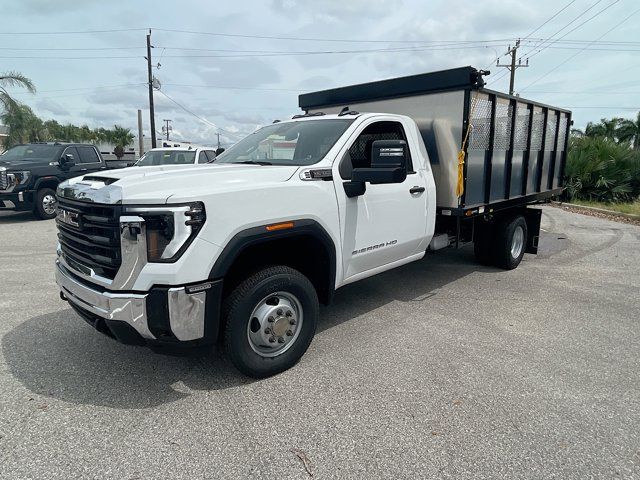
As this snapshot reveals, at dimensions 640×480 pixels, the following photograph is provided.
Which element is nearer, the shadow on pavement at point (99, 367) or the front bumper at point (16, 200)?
the shadow on pavement at point (99, 367)

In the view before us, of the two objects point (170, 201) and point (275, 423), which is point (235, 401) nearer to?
point (275, 423)

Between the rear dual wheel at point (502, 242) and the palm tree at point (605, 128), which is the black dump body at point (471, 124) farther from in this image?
the palm tree at point (605, 128)

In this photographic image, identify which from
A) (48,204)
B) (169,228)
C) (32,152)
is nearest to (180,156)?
(48,204)

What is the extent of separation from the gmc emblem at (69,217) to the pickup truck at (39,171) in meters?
8.94

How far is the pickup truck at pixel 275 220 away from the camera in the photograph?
2801mm

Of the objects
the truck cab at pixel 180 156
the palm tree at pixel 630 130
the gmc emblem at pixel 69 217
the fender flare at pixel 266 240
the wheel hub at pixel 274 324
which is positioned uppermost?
the palm tree at pixel 630 130

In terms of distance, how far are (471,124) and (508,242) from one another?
2.36 m

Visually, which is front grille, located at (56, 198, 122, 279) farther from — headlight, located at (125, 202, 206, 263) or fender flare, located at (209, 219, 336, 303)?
fender flare, located at (209, 219, 336, 303)

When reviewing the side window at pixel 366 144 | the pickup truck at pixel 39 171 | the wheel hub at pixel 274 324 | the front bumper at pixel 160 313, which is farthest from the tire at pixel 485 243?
the pickup truck at pixel 39 171

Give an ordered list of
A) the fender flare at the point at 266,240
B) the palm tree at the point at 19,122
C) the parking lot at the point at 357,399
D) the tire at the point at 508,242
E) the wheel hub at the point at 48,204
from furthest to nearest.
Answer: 1. the palm tree at the point at 19,122
2. the wheel hub at the point at 48,204
3. the tire at the point at 508,242
4. the fender flare at the point at 266,240
5. the parking lot at the point at 357,399

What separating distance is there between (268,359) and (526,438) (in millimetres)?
1837

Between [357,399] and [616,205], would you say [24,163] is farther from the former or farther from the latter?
[616,205]

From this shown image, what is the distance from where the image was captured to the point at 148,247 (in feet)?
9.12

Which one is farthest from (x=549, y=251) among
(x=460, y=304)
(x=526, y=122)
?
(x=460, y=304)
